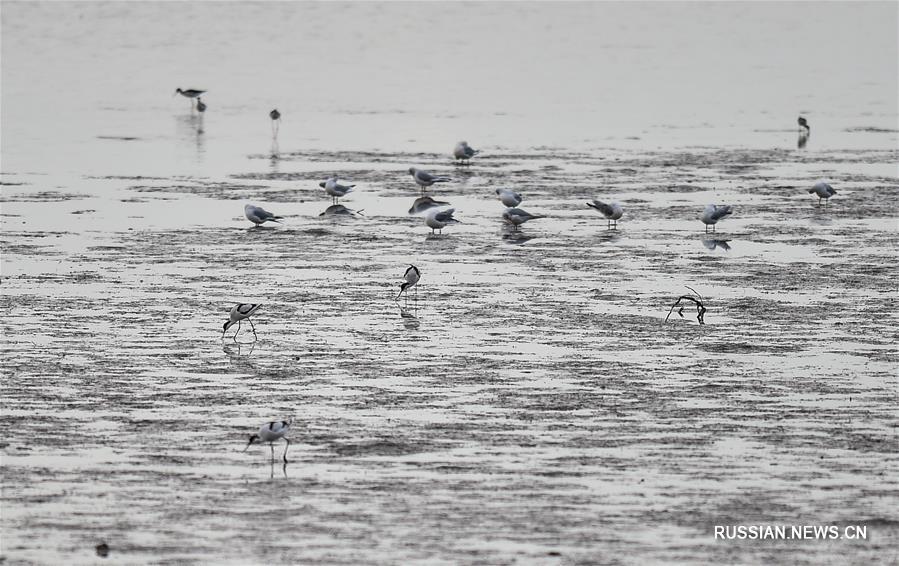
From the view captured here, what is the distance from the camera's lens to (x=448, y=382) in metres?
13.2

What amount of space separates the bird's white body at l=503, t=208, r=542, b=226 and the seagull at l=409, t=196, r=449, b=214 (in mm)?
1861

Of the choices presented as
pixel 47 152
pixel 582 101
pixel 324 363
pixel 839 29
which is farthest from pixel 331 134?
pixel 839 29

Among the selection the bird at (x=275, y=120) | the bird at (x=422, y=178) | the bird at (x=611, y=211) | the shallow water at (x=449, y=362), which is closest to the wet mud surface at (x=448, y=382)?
the shallow water at (x=449, y=362)

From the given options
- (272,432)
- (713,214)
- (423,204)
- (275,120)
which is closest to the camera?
(272,432)

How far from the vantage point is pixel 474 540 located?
9.47 meters

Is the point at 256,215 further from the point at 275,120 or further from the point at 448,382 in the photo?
the point at 275,120

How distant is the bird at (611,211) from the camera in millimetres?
21109

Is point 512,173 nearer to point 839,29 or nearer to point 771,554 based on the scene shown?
point 771,554

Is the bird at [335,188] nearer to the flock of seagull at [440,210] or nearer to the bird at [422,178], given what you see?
the flock of seagull at [440,210]

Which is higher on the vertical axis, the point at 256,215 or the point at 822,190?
the point at 822,190

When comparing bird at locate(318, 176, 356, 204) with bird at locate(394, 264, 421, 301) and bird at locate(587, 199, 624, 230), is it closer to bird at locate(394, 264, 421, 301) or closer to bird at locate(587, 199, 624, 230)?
bird at locate(587, 199, 624, 230)

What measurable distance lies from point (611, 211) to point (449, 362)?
761 centimetres

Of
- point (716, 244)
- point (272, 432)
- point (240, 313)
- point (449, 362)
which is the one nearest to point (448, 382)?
point (449, 362)

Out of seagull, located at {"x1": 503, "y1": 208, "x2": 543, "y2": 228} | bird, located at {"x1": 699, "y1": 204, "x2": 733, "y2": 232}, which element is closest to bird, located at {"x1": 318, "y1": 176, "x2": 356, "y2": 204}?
seagull, located at {"x1": 503, "y1": 208, "x2": 543, "y2": 228}
